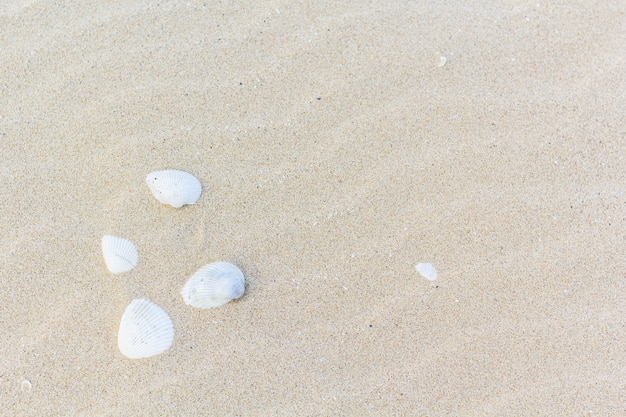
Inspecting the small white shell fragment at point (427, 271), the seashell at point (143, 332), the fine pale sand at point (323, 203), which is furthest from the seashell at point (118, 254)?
the small white shell fragment at point (427, 271)

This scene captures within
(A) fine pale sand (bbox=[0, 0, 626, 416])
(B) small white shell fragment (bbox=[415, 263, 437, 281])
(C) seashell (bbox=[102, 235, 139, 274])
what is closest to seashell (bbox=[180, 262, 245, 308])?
(A) fine pale sand (bbox=[0, 0, 626, 416])

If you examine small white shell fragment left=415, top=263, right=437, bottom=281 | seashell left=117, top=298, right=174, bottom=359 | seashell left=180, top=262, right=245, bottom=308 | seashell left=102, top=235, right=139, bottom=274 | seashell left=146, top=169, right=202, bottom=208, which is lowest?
seashell left=117, top=298, right=174, bottom=359

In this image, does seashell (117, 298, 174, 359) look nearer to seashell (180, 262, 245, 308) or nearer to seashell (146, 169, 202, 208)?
seashell (180, 262, 245, 308)

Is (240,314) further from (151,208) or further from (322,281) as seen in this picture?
(151,208)

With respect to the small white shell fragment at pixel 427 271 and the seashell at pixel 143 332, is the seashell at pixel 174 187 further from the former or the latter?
the small white shell fragment at pixel 427 271

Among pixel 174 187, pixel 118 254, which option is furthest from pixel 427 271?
pixel 118 254
